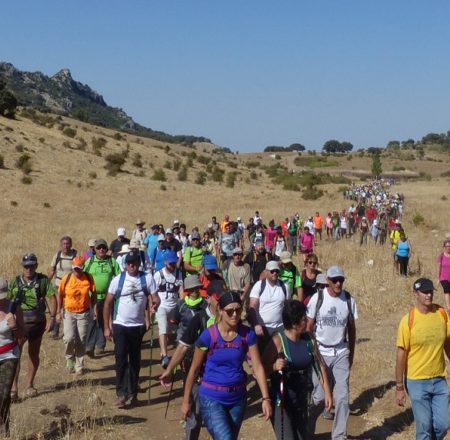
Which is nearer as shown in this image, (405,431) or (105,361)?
(405,431)

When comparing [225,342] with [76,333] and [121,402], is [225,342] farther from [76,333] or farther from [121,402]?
[76,333]

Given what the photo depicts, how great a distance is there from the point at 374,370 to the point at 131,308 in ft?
11.0

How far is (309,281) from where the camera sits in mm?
8039

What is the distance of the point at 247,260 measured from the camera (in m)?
10.4

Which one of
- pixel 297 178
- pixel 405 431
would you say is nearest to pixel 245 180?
pixel 297 178

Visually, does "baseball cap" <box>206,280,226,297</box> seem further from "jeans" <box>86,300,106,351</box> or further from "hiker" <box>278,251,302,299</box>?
"jeans" <box>86,300,106,351</box>

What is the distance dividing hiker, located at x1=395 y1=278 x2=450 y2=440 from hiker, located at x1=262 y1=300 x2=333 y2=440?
86 cm

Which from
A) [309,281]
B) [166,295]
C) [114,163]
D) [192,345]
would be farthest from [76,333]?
[114,163]

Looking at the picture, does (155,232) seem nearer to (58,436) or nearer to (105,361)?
(105,361)

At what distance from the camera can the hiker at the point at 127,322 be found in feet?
25.0

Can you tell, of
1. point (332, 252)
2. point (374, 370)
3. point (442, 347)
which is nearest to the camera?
point (442, 347)

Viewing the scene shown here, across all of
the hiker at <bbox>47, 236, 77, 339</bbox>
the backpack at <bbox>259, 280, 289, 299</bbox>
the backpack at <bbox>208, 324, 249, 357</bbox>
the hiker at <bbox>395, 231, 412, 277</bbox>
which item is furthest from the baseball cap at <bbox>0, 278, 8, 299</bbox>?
the hiker at <bbox>395, 231, 412, 277</bbox>

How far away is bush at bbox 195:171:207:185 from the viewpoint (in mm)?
52656

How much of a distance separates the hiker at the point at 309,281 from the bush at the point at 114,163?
4149cm
